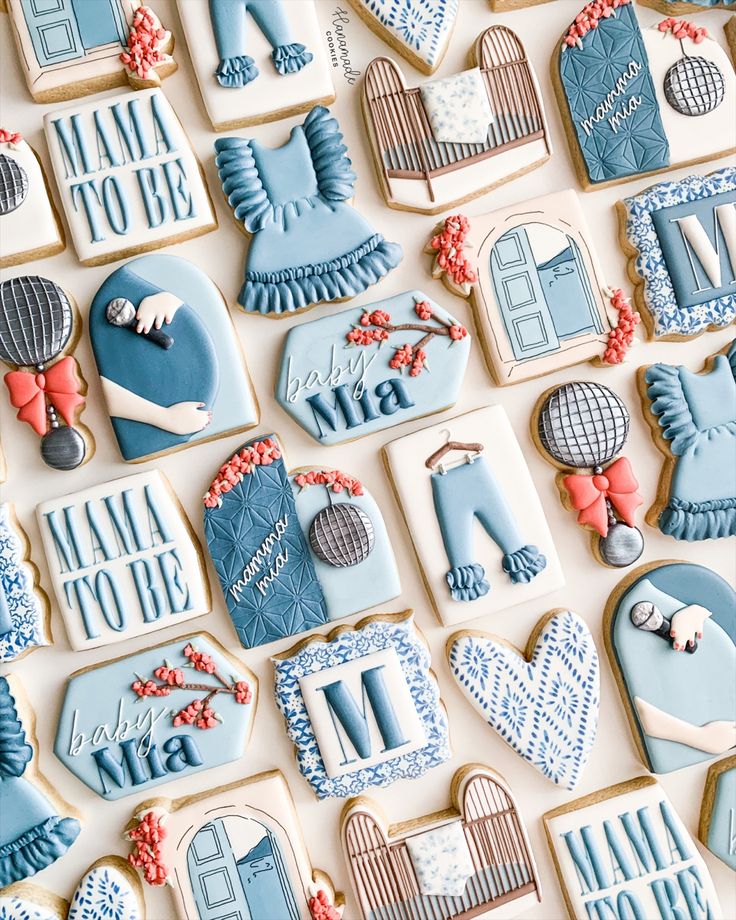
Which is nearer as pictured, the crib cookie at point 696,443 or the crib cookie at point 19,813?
the crib cookie at point 19,813

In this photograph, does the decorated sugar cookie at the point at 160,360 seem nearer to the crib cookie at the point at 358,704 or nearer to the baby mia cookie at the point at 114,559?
the baby mia cookie at the point at 114,559

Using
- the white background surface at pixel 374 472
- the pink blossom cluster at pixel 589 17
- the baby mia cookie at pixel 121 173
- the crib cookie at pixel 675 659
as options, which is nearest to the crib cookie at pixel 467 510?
the white background surface at pixel 374 472

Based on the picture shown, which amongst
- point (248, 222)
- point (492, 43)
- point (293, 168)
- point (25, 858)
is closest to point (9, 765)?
point (25, 858)

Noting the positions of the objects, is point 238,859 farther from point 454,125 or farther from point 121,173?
point 454,125

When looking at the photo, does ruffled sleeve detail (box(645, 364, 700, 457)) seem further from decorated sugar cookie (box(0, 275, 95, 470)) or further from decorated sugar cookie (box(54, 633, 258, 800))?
decorated sugar cookie (box(0, 275, 95, 470))

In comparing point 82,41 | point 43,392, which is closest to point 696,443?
point 43,392
